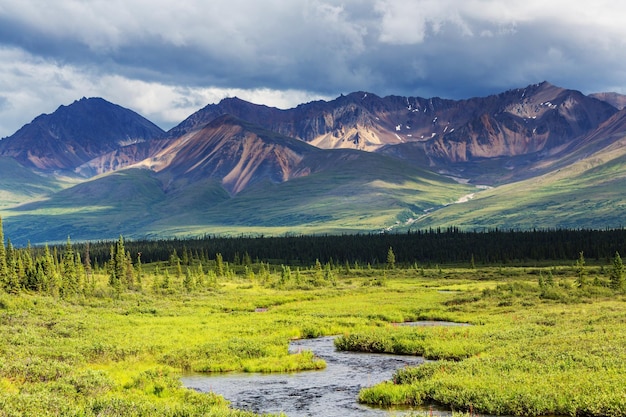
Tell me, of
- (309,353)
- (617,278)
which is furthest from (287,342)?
(617,278)

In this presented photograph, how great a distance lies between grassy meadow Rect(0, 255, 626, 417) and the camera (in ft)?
117

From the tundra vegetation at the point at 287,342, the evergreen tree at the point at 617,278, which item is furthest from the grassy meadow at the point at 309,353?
the evergreen tree at the point at 617,278

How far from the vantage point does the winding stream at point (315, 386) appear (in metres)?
38.1

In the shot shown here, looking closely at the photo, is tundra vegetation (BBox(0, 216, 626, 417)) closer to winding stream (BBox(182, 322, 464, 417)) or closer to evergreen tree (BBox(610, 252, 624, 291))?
evergreen tree (BBox(610, 252, 624, 291))

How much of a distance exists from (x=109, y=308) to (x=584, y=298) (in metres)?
61.0

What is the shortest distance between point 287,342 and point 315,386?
721 inches

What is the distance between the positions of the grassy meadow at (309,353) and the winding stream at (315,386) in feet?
5.80

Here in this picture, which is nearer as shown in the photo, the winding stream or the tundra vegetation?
the tundra vegetation

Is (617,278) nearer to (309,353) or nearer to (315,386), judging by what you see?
(309,353)

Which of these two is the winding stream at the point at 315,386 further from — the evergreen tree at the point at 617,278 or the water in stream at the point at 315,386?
the evergreen tree at the point at 617,278

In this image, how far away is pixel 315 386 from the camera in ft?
146

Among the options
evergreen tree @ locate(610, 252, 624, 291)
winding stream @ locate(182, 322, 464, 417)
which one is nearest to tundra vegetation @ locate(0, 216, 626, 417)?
evergreen tree @ locate(610, 252, 624, 291)

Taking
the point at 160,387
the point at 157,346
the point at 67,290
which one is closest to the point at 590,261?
the point at 67,290

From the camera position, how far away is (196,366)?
52.0m
